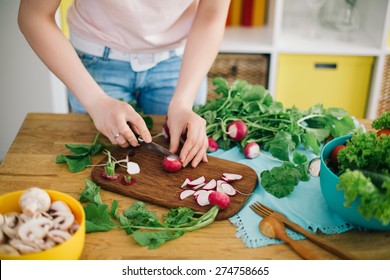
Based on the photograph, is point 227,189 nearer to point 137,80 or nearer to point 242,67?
point 137,80

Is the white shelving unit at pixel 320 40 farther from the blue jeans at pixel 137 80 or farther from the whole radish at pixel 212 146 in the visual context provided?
the whole radish at pixel 212 146

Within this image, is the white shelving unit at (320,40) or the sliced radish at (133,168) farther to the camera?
the white shelving unit at (320,40)

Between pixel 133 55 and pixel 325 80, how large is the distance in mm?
1409

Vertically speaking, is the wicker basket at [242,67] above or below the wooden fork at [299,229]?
below

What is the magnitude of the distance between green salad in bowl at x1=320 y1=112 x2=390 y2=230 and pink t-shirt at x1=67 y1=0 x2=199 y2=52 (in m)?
0.66

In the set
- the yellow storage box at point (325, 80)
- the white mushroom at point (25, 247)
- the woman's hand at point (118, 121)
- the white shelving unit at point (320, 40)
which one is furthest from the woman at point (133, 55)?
the yellow storage box at point (325, 80)

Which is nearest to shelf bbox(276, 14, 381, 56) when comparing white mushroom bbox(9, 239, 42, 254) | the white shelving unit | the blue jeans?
the white shelving unit

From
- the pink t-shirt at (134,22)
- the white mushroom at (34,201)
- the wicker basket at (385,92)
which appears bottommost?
the wicker basket at (385,92)

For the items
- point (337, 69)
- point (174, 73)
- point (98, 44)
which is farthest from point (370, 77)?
point (98, 44)

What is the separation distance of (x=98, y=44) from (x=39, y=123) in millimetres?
302

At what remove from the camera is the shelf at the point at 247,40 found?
257 centimetres

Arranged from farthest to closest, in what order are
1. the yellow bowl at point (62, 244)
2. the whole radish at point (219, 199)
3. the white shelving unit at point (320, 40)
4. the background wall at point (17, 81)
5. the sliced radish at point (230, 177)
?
the white shelving unit at point (320, 40), the background wall at point (17, 81), the sliced radish at point (230, 177), the whole radish at point (219, 199), the yellow bowl at point (62, 244)
